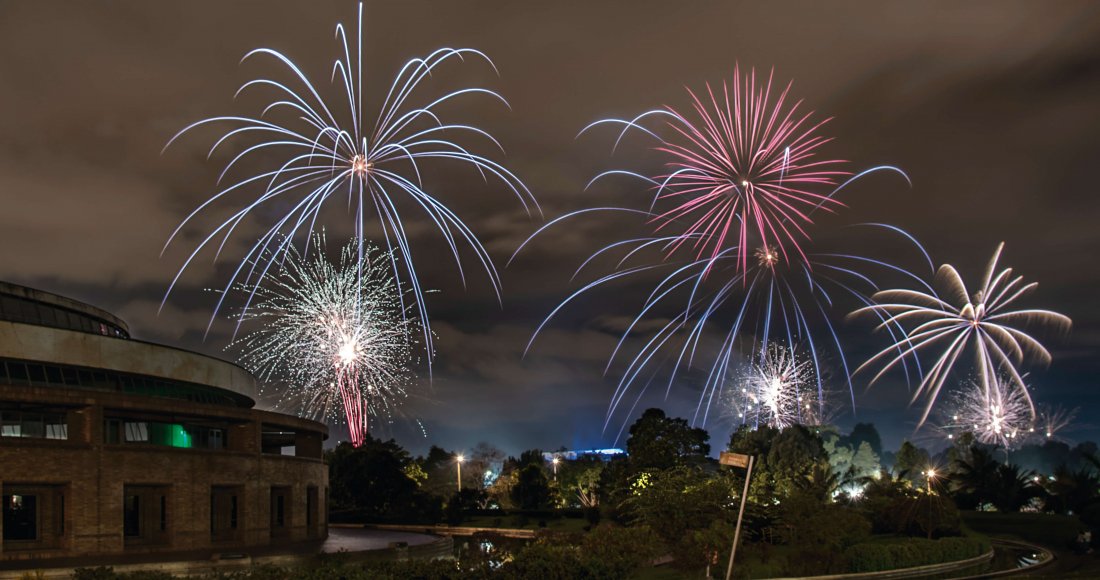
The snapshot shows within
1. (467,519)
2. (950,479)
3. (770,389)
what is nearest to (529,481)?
(467,519)

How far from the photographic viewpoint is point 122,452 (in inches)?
1508

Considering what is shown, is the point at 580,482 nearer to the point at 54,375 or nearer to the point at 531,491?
the point at 531,491

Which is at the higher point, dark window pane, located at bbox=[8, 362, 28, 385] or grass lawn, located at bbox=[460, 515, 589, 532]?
dark window pane, located at bbox=[8, 362, 28, 385]

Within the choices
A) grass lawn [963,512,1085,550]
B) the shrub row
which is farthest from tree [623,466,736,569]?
grass lawn [963,512,1085,550]

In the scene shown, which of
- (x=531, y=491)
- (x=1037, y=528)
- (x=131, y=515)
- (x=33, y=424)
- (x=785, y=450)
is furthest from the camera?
(x=531, y=491)

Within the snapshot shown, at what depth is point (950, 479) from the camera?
76.0 m

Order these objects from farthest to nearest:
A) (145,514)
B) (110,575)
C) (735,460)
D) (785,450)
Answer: (785,450)
(145,514)
(110,575)
(735,460)

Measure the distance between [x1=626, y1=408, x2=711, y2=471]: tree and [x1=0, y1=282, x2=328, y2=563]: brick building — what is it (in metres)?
29.1

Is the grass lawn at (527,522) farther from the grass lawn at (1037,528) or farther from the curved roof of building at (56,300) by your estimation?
the curved roof of building at (56,300)

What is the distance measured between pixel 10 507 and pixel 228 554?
8.07m

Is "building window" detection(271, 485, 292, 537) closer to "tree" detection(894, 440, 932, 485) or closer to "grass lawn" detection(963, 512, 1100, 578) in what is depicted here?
"grass lawn" detection(963, 512, 1100, 578)

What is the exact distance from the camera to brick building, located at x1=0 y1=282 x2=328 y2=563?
36.3 m

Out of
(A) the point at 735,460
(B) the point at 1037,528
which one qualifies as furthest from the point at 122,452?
(B) the point at 1037,528

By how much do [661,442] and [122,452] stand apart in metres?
42.8
